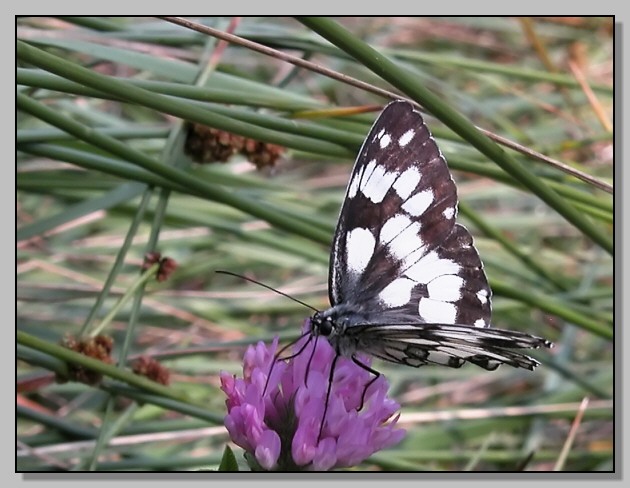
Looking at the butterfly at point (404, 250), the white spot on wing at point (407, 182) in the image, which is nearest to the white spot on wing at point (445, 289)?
the butterfly at point (404, 250)

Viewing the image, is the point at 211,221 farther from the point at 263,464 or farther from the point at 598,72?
the point at 598,72

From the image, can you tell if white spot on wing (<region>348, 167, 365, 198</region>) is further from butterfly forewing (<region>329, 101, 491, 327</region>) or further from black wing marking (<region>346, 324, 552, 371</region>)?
black wing marking (<region>346, 324, 552, 371</region>)

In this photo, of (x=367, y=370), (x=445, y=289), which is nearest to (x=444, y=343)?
(x=367, y=370)

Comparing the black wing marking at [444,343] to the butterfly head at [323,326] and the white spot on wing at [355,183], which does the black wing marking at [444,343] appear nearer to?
the butterfly head at [323,326]

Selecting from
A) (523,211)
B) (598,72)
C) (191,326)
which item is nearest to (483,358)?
(191,326)

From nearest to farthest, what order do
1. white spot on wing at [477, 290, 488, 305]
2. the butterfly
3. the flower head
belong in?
the flower head < the butterfly < white spot on wing at [477, 290, 488, 305]

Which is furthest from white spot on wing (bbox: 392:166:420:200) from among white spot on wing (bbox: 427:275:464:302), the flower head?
the flower head
